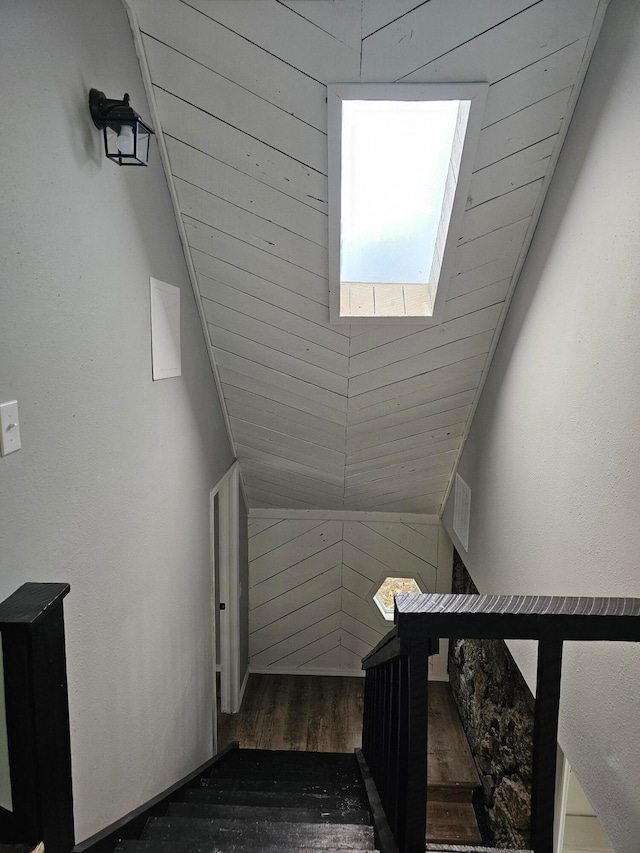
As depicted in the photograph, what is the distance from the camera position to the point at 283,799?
235 cm

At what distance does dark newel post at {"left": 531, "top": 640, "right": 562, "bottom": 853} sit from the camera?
3.53 feet

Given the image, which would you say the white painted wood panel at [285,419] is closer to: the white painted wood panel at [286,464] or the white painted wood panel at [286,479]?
the white painted wood panel at [286,464]

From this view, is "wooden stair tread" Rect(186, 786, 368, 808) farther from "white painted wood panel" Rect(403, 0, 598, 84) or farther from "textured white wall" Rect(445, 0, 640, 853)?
"white painted wood panel" Rect(403, 0, 598, 84)

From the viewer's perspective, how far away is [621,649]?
154 cm

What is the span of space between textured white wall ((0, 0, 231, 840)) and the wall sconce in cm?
3

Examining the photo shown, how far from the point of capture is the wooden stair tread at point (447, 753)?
3.83 meters

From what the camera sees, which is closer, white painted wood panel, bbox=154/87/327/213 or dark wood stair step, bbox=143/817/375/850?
dark wood stair step, bbox=143/817/375/850

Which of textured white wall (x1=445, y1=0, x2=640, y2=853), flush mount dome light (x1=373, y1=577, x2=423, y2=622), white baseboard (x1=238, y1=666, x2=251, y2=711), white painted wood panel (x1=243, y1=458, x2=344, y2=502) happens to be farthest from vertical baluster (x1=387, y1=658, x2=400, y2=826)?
flush mount dome light (x1=373, y1=577, x2=423, y2=622)

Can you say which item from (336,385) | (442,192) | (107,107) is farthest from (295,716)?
(107,107)

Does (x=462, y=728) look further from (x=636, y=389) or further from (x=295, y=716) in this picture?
(x=636, y=389)

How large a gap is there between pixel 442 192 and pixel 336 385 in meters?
1.12

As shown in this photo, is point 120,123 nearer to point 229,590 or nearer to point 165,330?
point 165,330

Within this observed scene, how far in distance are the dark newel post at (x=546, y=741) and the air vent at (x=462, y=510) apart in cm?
257

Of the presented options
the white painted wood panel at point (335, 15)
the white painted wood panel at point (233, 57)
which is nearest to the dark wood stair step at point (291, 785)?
the white painted wood panel at point (233, 57)
